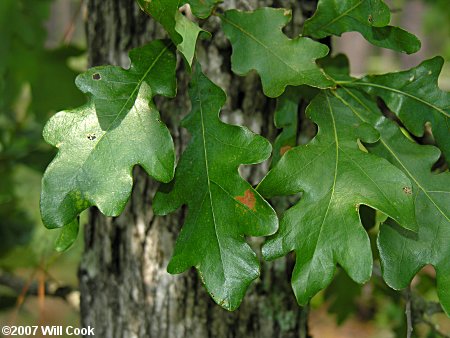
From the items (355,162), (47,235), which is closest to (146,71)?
(355,162)

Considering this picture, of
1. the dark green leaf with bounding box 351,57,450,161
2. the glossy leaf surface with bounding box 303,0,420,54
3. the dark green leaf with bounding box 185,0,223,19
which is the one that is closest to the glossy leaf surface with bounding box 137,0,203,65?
the dark green leaf with bounding box 185,0,223,19

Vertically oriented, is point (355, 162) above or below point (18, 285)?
above

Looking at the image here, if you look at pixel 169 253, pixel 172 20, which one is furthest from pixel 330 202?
pixel 169 253

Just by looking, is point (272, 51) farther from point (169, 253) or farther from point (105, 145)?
point (169, 253)

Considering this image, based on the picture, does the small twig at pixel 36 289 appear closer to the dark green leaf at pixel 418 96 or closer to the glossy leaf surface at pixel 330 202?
Result: the glossy leaf surface at pixel 330 202

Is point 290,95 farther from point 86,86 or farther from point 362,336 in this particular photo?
point 362,336


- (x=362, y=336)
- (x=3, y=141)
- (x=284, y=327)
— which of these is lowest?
(x=362, y=336)
